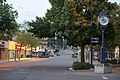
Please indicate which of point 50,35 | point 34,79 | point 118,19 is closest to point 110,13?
point 118,19

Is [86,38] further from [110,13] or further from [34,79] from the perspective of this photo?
[34,79]

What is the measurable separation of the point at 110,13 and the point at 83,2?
3331 mm

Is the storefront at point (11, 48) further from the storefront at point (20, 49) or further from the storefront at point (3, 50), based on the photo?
the storefront at point (3, 50)

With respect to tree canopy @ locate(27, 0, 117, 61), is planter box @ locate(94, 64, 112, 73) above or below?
below

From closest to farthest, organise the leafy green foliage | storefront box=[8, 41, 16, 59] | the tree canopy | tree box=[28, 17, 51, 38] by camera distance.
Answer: the tree canopy < tree box=[28, 17, 51, 38] < storefront box=[8, 41, 16, 59] < the leafy green foliage

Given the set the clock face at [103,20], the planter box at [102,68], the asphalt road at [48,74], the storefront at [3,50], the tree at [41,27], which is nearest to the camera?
the asphalt road at [48,74]

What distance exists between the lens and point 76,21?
39781 millimetres

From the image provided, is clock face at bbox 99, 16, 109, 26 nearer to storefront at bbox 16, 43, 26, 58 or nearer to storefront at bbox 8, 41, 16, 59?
storefront at bbox 8, 41, 16, 59

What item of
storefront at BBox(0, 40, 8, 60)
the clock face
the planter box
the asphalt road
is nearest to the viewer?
the asphalt road

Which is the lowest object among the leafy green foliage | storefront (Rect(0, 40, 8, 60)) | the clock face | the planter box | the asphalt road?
the asphalt road

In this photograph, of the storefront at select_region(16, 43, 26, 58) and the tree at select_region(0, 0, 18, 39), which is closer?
the tree at select_region(0, 0, 18, 39)

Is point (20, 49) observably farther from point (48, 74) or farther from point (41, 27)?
point (48, 74)

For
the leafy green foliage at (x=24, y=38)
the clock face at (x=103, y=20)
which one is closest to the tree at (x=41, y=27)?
the clock face at (x=103, y=20)

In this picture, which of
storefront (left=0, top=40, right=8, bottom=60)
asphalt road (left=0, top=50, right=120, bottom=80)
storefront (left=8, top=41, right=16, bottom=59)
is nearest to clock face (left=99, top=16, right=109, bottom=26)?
asphalt road (left=0, top=50, right=120, bottom=80)
